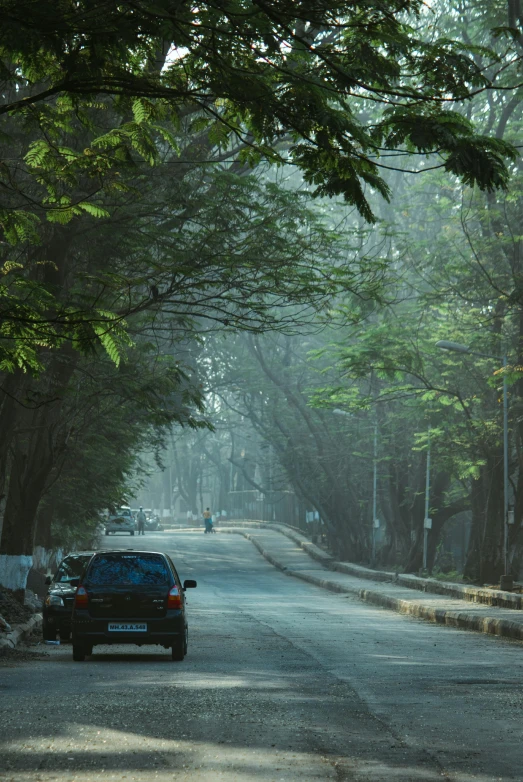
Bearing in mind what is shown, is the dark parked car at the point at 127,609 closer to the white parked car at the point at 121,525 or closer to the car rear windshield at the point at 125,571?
the car rear windshield at the point at 125,571

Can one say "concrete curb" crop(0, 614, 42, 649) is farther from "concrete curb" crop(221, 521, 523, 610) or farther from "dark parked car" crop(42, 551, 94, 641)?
"concrete curb" crop(221, 521, 523, 610)

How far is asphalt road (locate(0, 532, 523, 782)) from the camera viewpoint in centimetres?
750

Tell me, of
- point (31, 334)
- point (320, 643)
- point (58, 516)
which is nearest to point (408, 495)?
point (58, 516)

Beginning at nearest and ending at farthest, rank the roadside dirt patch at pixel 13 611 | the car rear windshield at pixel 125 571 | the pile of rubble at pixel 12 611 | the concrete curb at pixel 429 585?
the car rear windshield at pixel 125 571 → the pile of rubble at pixel 12 611 → the roadside dirt patch at pixel 13 611 → the concrete curb at pixel 429 585

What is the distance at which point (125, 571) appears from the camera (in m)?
16.5

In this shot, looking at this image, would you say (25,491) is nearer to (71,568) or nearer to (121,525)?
(71,568)

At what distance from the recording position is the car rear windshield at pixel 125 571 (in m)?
16.4

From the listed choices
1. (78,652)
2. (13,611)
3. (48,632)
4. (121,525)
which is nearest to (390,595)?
(13,611)

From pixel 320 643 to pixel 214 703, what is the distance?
27.7 feet

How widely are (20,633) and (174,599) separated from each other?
421 centimetres

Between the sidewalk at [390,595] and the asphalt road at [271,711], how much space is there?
216cm

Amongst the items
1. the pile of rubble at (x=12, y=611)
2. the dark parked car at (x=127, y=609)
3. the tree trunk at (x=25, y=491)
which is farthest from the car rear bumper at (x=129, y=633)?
the tree trunk at (x=25, y=491)

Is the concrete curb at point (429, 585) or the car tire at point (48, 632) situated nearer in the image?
the car tire at point (48, 632)

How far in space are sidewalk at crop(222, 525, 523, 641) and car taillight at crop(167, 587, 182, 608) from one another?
7.34 meters
